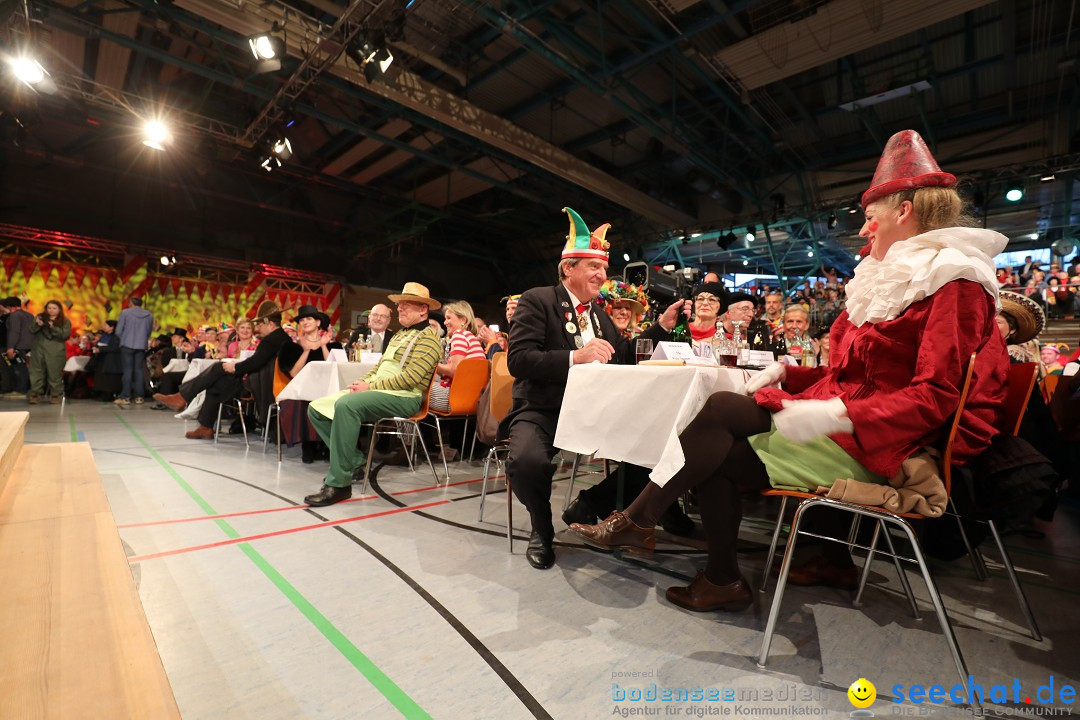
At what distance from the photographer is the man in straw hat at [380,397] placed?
3045mm

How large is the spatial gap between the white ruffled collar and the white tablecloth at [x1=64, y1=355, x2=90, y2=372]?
38.8 feet

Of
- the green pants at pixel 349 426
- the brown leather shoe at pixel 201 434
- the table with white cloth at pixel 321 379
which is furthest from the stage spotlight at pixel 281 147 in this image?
the green pants at pixel 349 426

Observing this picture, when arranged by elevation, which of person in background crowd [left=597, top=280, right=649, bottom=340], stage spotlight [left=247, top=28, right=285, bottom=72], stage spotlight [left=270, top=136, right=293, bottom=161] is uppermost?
stage spotlight [left=247, top=28, right=285, bottom=72]

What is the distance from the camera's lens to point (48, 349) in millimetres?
7633

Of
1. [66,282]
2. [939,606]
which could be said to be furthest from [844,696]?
[66,282]

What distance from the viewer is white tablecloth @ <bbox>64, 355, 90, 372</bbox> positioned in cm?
888

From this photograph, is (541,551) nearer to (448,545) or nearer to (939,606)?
(448,545)

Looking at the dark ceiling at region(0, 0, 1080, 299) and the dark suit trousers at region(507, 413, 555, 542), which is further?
the dark ceiling at region(0, 0, 1080, 299)

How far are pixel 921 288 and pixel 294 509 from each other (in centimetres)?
304

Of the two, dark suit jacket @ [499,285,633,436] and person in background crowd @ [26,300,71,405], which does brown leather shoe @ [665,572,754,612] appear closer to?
dark suit jacket @ [499,285,633,436]

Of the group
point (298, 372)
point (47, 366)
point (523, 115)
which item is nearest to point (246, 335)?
point (298, 372)

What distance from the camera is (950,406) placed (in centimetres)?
126

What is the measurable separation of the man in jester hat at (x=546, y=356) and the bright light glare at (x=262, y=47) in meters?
5.73

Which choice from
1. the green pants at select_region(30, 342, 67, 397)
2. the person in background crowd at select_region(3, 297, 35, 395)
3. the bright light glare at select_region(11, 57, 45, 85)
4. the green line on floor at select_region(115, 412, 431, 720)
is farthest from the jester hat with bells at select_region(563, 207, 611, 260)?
the person in background crowd at select_region(3, 297, 35, 395)
